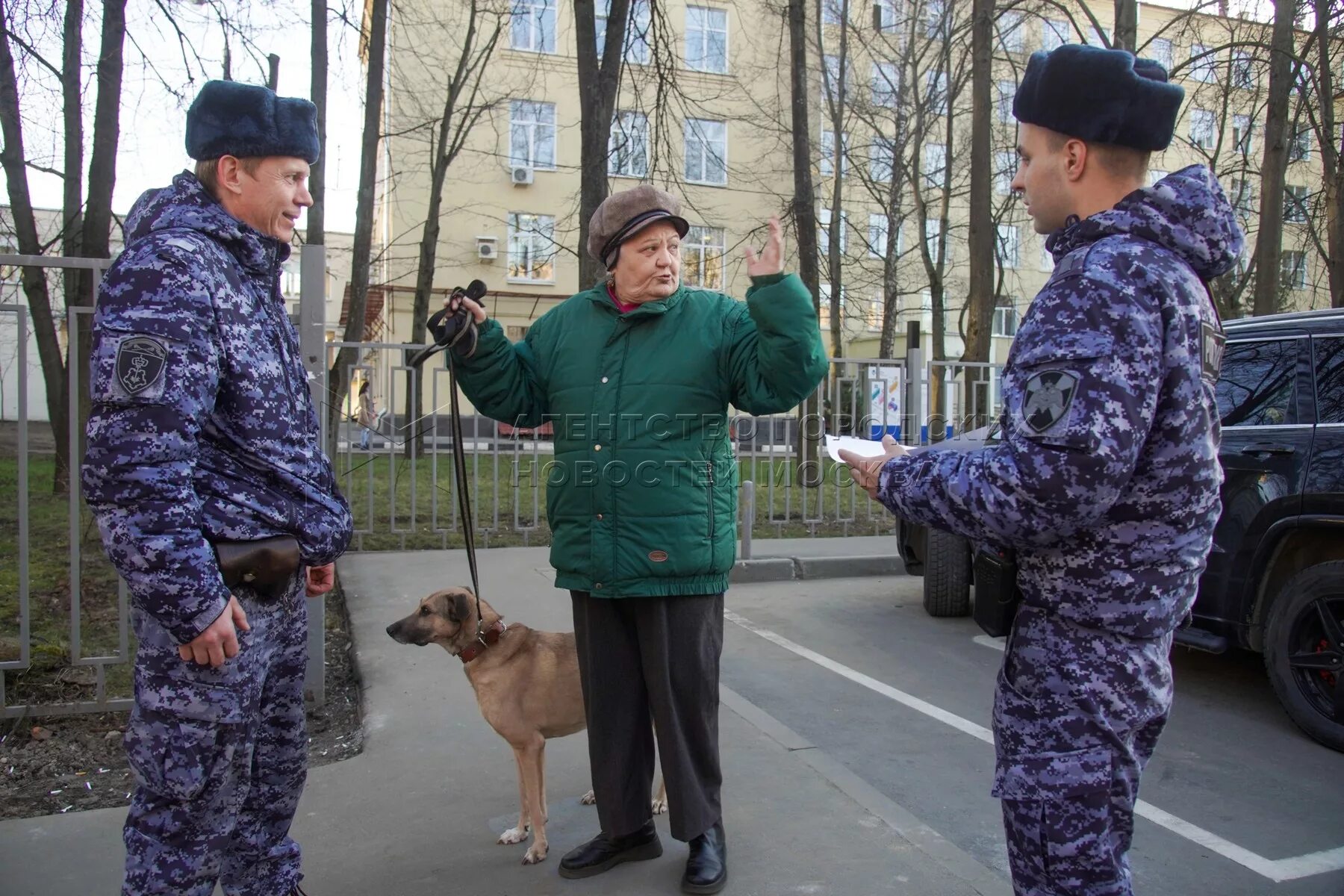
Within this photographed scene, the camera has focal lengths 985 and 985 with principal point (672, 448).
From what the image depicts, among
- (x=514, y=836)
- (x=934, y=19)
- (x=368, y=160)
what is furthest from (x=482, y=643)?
(x=934, y=19)

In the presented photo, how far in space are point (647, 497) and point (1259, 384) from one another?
3.74m

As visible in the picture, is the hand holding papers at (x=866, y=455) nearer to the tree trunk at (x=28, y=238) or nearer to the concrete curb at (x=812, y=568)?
the concrete curb at (x=812, y=568)

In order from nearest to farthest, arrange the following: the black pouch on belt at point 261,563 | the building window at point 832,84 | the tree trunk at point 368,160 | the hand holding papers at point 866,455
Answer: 1. the hand holding papers at point 866,455
2. the black pouch on belt at point 261,563
3. the tree trunk at point 368,160
4. the building window at point 832,84

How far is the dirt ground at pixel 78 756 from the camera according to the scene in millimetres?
3719

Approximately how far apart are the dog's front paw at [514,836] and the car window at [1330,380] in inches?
159

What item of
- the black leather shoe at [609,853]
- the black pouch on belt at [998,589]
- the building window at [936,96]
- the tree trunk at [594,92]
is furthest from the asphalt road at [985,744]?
the building window at [936,96]

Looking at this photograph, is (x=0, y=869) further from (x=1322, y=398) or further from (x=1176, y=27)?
(x=1176, y=27)

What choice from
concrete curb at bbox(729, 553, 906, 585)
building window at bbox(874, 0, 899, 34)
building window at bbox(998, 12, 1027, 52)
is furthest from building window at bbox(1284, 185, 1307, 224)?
building window at bbox(998, 12, 1027, 52)

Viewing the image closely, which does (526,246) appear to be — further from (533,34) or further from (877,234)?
(877,234)

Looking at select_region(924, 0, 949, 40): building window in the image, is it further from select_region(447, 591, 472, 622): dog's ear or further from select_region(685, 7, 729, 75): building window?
select_region(447, 591, 472, 622): dog's ear

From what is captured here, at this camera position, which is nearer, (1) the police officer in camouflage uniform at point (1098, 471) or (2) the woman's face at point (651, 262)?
(1) the police officer in camouflage uniform at point (1098, 471)

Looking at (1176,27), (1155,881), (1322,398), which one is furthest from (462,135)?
(1155,881)

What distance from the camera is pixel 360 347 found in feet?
27.9

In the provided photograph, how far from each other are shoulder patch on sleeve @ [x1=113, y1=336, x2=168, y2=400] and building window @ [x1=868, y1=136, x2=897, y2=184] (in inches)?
939
